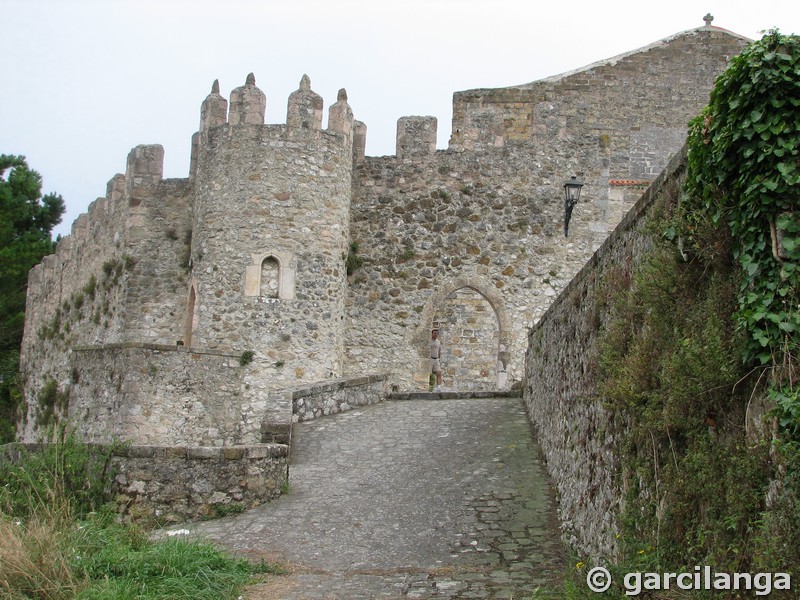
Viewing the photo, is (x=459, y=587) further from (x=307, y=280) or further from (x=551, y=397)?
(x=307, y=280)

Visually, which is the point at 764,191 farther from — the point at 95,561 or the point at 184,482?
the point at 184,482

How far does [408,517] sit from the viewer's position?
842 centimetres

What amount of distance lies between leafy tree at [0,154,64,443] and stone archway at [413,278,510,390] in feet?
37.4

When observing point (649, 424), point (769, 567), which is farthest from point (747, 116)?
point (769, 567)

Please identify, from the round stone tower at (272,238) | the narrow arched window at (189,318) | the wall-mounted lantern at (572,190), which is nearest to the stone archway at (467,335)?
the round stone tower at (272,238)

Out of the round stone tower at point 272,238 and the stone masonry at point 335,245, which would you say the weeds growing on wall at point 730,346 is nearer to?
the stone masonry at point 335,245

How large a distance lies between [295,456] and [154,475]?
2.24 m

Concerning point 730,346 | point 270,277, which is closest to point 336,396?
point 270,277

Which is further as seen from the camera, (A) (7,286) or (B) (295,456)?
(A) (7,286)

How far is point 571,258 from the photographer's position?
1688 centimetres

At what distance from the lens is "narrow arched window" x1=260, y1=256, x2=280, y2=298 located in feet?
48.2

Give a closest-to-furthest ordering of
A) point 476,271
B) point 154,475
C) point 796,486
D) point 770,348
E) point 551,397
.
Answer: point 796,486
point 770,348
point 154,475
point 551,397
point 476,271

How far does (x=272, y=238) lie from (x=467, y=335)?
563 cm

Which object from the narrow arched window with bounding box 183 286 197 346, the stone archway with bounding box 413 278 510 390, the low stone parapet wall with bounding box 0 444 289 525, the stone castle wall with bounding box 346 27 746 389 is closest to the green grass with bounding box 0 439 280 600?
the low stone parapet wall with bounding box 0 444 289 525
